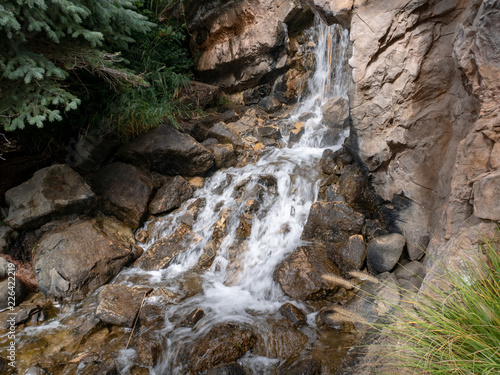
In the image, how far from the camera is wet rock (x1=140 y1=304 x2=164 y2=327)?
393cm

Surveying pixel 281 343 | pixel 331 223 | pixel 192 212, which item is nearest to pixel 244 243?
pixel 192 212

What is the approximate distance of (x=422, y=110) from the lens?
Answer: 12.8 ft

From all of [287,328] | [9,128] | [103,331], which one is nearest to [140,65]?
[9,128]

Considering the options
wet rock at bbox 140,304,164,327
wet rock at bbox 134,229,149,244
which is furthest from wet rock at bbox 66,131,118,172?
wet rock at bbox 140,304,164,327

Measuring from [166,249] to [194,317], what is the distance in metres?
1.74

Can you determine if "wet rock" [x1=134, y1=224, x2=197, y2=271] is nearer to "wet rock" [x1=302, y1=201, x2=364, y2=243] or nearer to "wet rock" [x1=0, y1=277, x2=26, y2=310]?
"wet rock" [x1=0, y1=277, x2=26, y2=310]

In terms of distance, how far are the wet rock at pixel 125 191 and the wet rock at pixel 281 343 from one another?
11.0 feet

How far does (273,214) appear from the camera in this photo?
557cm

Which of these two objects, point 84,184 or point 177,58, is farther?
point 177,58

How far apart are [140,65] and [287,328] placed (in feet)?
24.5

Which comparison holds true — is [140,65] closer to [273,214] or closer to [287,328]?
[273,214]

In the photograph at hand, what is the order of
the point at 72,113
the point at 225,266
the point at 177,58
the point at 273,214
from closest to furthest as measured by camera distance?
the point at 225,266 < the point at 273,214 < the point at 72,113 < the point at 177,58

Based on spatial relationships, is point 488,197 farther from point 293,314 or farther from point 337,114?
point 337,114

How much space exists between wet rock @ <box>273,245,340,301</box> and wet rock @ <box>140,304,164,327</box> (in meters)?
1.58
